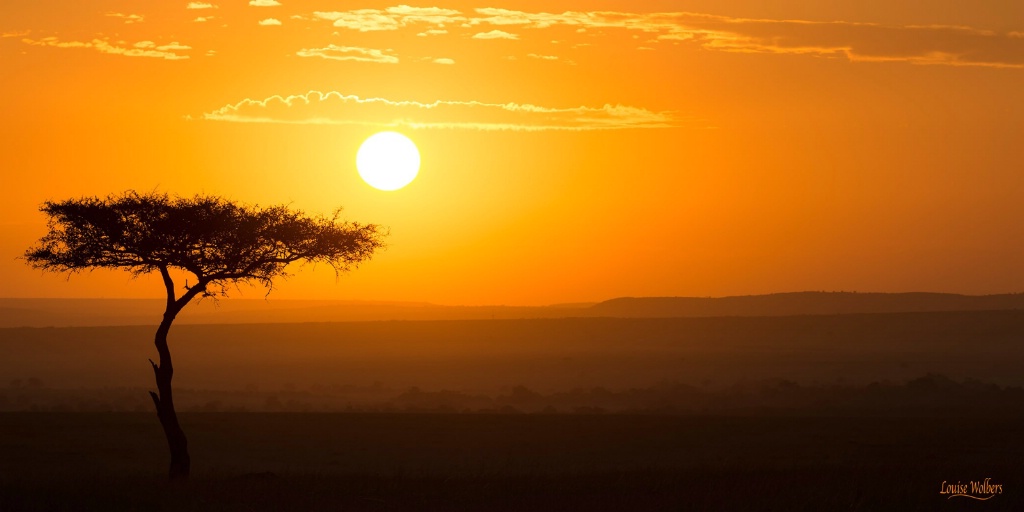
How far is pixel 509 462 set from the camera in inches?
1523

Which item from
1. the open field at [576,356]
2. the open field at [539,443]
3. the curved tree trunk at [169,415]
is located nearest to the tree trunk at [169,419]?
the curved tree trunk at [169,415]

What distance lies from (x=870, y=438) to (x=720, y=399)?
98.9 feet

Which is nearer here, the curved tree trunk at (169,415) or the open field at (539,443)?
the open field at (539,443)

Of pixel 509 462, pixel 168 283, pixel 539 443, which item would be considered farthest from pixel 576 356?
pixel 168 283

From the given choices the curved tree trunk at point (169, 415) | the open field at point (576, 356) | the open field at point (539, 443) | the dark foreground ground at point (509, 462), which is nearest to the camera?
the dark foreground ground at point (509, 462)

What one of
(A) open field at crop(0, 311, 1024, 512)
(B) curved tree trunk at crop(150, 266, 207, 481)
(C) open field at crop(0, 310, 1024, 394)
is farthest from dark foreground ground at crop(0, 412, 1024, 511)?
(C) open field at crop(0, 310, 1024, 394)

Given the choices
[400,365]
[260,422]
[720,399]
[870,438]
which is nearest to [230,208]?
[260,422]

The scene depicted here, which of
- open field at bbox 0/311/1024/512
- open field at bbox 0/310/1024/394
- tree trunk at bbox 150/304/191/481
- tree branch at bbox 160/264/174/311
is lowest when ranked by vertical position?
open field at bbox 0/310/1024/394

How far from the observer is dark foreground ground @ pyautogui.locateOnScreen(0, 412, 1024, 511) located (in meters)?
25.6

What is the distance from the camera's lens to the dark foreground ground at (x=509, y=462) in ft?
84.1

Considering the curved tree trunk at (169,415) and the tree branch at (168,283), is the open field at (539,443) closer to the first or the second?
the curved tree trunk at (169,415)

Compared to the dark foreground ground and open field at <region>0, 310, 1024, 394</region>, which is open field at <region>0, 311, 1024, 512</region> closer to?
the dark foreground ground

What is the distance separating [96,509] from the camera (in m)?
24.2

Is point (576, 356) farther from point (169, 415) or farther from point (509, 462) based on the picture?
point (169, 415)
